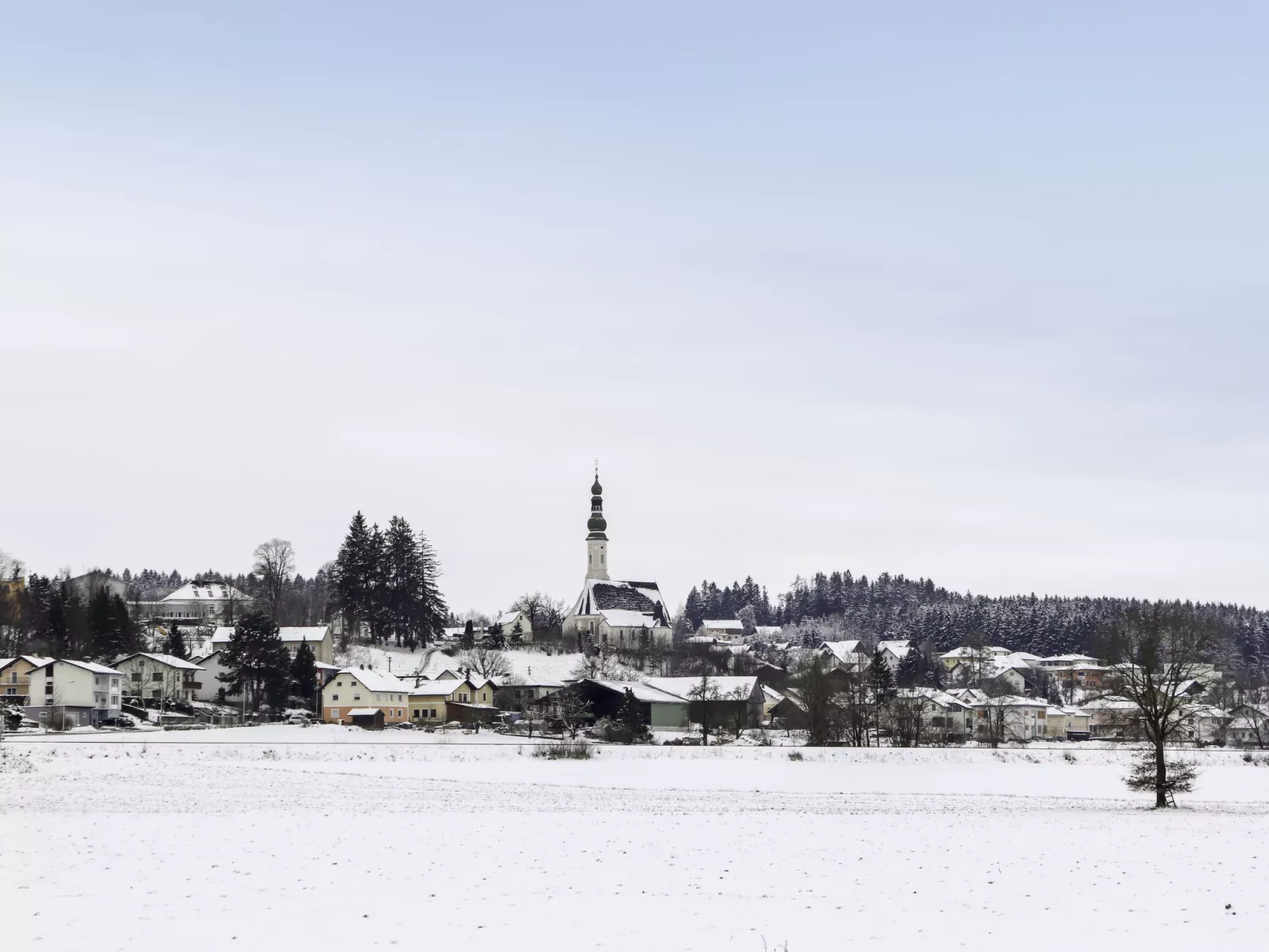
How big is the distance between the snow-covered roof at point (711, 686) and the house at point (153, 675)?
42219 millimetres

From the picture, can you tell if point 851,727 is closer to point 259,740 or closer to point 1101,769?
point 1101,769

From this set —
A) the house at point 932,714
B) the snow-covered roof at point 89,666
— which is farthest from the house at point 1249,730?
the snow-covered roof at point 89,666

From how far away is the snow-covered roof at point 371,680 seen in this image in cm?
11062

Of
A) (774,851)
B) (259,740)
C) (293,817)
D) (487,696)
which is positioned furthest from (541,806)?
(487,696)

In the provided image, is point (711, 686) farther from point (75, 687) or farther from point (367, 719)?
point (75, 687)

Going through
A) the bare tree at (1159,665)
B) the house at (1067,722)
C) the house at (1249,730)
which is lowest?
the house at (1067,722)

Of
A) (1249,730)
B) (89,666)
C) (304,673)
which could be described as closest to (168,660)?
(89,666)

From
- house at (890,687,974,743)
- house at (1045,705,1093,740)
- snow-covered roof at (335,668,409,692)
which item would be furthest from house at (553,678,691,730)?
house at (1045,705,1093,740)

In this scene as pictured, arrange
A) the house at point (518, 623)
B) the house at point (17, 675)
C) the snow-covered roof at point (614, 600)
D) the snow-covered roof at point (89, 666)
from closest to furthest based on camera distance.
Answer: the snow-covered roof at point (89, 666), the house at point (17, 675), the house at point (518, 623), the snow-covered roof at point (614, 600)

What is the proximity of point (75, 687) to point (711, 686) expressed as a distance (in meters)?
53.0

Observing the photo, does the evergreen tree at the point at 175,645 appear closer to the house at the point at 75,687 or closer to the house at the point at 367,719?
the house at the point at 75,687

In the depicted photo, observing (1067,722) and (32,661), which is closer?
(32,661)

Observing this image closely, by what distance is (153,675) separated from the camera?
115 metres

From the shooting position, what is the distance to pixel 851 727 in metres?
87.5
